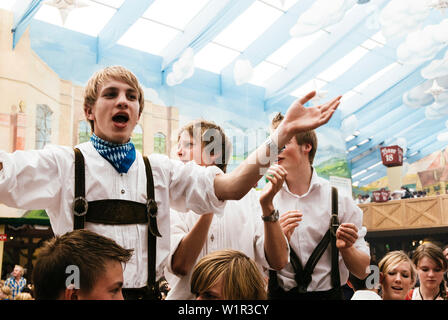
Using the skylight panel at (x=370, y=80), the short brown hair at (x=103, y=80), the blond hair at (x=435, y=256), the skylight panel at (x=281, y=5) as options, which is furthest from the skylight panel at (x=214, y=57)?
the short brown hair at (x=103, y=80)

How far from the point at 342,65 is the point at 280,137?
35.3 feet

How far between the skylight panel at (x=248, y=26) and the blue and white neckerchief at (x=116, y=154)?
8.06 m

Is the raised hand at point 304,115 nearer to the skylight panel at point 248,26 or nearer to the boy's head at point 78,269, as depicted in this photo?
the boy's head at point 78,269

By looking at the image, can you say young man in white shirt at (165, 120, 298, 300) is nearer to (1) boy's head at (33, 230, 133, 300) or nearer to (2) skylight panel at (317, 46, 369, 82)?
(1) boy's head at (33, 230, 133, 300)

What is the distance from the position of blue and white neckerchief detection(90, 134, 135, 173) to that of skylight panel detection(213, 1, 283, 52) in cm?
806

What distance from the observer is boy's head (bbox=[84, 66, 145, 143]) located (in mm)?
1238

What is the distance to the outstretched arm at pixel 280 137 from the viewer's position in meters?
1.12

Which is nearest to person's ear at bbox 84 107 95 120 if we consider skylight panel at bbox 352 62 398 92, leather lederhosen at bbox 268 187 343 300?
leather lederhosen at bbox 268 187 343 300

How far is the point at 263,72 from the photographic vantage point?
1075cm

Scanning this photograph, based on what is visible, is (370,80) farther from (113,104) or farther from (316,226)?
(113,104)

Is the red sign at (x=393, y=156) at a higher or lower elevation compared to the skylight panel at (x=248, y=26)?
lower

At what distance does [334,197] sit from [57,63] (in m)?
7.55

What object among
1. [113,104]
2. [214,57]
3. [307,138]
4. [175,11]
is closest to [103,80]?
[113,104]
